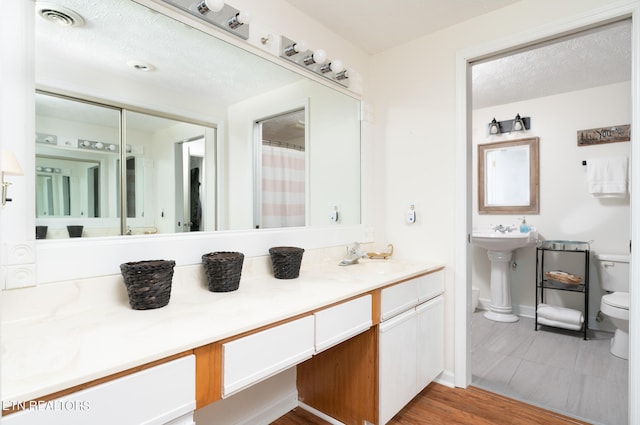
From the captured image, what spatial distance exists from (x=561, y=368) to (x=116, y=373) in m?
2.87

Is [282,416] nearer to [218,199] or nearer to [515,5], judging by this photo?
[218,199]

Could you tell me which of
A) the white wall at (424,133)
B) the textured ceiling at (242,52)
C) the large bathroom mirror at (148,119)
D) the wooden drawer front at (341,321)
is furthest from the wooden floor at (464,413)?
the textured ceiling at (242,52)

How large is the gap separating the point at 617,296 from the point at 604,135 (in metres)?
1.50

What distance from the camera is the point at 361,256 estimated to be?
2264 mm

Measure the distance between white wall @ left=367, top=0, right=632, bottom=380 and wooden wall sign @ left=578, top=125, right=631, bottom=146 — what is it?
1.93m

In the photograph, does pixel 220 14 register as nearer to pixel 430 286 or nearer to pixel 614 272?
pixel 430 286

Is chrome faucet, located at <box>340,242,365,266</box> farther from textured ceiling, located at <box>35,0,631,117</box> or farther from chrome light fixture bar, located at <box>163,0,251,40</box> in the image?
chrome light fixture bar, located at <box>163,0,251,40</box>

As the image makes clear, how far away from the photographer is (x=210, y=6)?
4.86 ft

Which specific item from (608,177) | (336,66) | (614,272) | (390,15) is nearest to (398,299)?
(336,66)

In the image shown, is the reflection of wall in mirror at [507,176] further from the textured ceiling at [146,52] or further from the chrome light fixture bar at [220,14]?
the chrome light fixture bar at [220,14]

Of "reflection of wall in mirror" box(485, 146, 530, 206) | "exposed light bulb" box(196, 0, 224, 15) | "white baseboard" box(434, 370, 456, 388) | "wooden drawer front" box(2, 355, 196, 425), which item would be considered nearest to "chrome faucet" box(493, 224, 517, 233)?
"reflection of wall in mirror" box(485, 146, 530, 206)

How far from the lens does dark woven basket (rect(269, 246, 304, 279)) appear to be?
1.73 meters

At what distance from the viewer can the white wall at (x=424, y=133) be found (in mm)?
2178

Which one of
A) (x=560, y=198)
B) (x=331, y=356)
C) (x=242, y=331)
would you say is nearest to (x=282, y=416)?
(x=331, y=356)
